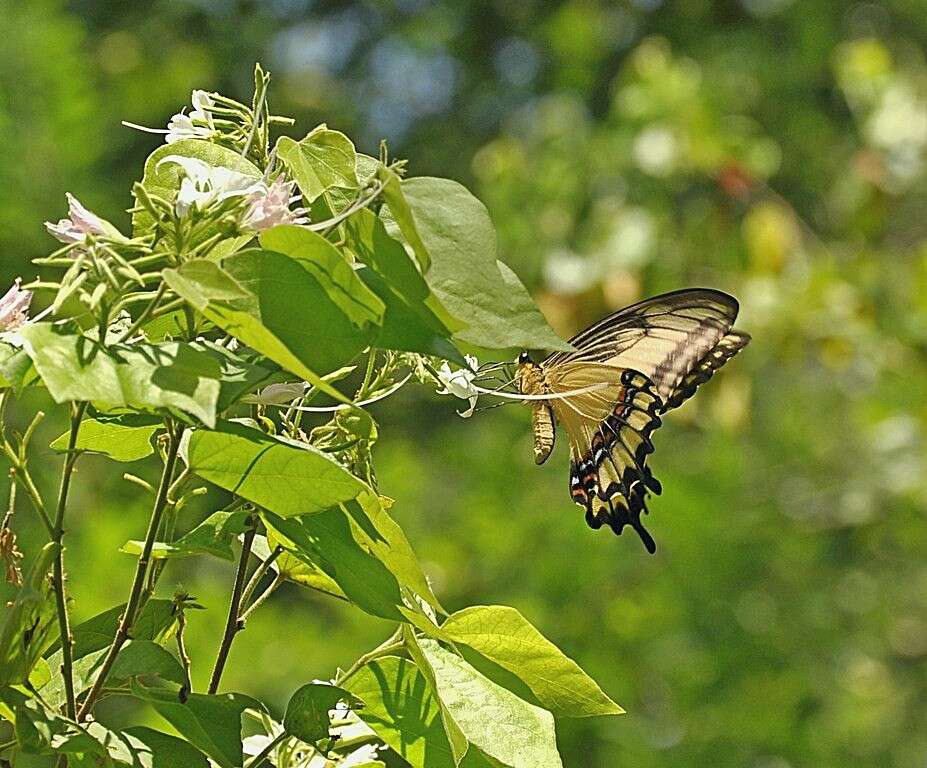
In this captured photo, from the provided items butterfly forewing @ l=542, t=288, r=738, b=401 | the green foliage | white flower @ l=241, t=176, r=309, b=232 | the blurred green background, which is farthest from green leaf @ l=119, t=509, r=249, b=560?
the blurred green background

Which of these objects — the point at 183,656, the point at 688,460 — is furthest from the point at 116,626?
the point at 688,460

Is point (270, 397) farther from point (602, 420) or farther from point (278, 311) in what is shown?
point (602, 420)

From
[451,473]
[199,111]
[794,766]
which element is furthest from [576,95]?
[199,111]

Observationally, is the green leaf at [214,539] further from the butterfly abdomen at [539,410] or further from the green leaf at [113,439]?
the butterfly abdomen at [539,410]

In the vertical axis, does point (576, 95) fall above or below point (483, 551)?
above

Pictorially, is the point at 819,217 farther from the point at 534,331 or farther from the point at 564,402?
the point at 534,331

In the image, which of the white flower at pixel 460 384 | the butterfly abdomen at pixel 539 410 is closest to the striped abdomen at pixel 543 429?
the butterfly abdomen at pixel 539 410
